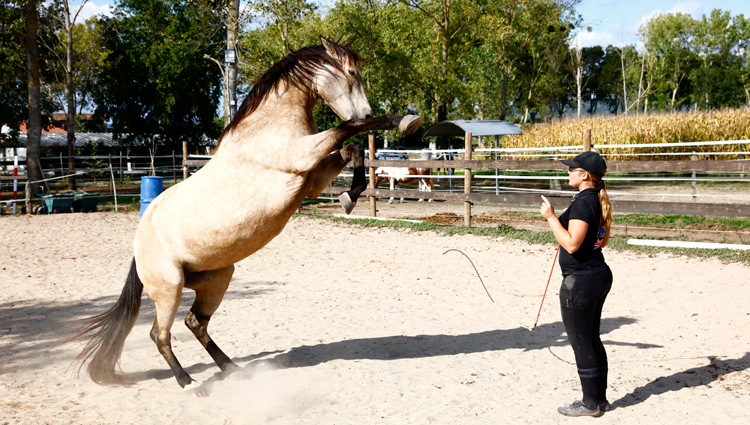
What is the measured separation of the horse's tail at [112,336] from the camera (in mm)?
3779

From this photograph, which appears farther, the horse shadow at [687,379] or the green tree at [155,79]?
the green tree at [155,79]

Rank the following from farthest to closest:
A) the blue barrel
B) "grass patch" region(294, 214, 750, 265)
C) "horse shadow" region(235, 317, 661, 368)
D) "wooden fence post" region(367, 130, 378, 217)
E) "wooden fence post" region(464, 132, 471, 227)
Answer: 1. "wooden fence post" region(367, 130, 378, 217)
2. the blue barrel
3. "wooden fence post" region(464, 132, 471, 227)
4. "grass patch" region(294, 214, 750, 265)
5. "horse shadow" region(235, 317, 661, 368)

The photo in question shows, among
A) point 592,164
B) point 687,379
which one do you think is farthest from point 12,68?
point 687,379

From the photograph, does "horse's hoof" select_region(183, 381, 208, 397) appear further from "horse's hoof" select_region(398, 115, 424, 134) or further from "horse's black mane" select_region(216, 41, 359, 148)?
"horse's hoof" select_region(398, 115, 424, 134)

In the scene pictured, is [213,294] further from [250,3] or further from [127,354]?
[250,3]

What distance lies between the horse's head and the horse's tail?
1.99 metres

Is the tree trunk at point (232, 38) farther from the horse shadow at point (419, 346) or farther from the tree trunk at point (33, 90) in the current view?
the horse shadow at point (419, 346)

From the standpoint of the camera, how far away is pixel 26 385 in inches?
147

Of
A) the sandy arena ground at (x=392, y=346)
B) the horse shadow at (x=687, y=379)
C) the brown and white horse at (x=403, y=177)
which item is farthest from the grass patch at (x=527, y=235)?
the horse shadow at (x=687, y=379)

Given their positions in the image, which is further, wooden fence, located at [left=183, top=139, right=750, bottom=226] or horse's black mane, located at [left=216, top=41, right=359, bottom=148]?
wooden fence, located at [left=183, top=139, right=750, bottom=226]

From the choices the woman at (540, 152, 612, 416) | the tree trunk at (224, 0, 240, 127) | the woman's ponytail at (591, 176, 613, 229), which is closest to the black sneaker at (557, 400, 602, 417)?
the woman at (540, 152, 612, 416)

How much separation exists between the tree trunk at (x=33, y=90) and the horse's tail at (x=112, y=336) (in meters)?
14.3

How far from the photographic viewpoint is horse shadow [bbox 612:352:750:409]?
337 cm

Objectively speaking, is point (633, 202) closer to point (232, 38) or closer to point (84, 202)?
point (232, 38)
